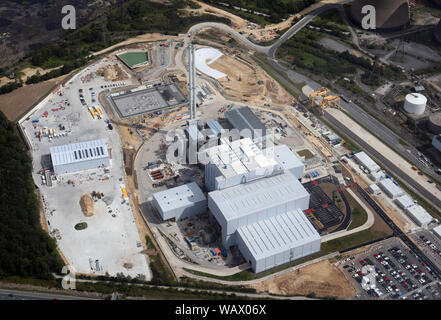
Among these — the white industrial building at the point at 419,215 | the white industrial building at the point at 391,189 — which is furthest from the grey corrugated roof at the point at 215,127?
the white industrial building at the point at 419,215

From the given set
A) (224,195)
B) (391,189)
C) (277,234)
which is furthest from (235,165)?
(391,189)

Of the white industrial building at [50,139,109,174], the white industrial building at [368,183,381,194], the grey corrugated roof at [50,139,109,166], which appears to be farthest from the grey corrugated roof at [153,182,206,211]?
the white industrial building at [368,183,381,194]

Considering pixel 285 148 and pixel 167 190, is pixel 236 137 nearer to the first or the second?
pixel 285 148

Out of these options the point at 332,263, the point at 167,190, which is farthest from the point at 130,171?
the point at 332,263

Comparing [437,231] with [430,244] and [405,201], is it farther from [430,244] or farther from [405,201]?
[405,201]

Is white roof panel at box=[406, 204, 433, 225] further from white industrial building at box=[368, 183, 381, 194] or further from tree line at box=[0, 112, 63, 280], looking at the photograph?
tree line at box=[0, 112, 63, 280]

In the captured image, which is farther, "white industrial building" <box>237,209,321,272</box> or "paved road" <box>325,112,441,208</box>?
"paved road" <box>325,112,441,208</box>

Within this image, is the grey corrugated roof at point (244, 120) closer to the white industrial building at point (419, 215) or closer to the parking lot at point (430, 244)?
the white industrial building at point (419, 215)
